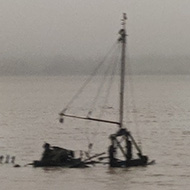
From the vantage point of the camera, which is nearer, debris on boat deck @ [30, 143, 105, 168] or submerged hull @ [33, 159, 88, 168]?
submerged hull @ [33, 159, 88, 168]

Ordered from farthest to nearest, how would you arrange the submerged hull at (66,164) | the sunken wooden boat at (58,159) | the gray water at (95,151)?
the sunken wooden boat at (58,159), the submerged hull at (66,164), the gray water at (95,151)

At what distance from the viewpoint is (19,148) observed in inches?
1999

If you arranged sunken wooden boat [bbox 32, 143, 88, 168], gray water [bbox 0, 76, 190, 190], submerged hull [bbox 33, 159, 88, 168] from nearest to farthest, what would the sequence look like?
gray water [bbox 0, 76, 190, 190] → submerged hull [bbox 33, 159, 88, 168] → sunken wooden boat [bbox 32, 143, 88, 168]

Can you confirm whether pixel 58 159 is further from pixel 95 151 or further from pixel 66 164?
pixel 95 151

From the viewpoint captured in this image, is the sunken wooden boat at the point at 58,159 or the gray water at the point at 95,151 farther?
the sunken wooden boat at the point at 58,159

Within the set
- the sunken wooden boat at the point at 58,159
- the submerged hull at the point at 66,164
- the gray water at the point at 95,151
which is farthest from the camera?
the sunken wooden boat at the point at 58,159

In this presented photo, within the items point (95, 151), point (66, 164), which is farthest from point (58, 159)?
point (95, 151)

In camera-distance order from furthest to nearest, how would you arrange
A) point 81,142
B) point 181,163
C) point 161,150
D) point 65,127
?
point 65,127 < point 81,142 < point 161,150 < point 181,163

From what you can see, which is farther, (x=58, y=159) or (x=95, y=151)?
(x=95, y=151)

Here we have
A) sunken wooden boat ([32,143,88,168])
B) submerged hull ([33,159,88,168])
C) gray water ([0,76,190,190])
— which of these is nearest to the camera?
gray water ([0,76,190,190])

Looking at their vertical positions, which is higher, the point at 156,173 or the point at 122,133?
the point at 122,133

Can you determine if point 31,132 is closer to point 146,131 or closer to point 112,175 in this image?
point 146,131

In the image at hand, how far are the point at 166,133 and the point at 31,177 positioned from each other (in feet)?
113

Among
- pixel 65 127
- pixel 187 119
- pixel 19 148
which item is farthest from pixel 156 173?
pixel 187 119
